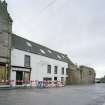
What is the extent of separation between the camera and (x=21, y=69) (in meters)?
35.2

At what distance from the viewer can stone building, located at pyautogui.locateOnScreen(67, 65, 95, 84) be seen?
5409 centimetres

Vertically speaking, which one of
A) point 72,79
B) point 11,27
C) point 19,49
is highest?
point 11,27

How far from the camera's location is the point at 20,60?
35.2 m

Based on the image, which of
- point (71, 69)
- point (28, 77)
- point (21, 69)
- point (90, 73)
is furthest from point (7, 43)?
point (90, 73)

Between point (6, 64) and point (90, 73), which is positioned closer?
point (6, 64)

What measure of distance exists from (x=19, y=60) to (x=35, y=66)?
4995 millimetres

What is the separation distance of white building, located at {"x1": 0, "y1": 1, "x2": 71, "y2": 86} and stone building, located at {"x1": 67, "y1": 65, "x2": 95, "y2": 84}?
7.77m

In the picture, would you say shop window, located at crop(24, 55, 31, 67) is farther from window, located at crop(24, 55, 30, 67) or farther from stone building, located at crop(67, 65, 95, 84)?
stone building, located at crop(67, 65, 95, 84)

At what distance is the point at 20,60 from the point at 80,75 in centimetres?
2632

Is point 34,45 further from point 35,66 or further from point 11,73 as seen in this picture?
point 11,73

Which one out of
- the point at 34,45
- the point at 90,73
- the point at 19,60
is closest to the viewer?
the point at 19,60

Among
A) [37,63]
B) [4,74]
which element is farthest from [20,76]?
[37,63]

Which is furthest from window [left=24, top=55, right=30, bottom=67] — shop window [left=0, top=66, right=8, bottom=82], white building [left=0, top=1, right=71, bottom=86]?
shop window [left=0, top=66, right=8, bottom=82]

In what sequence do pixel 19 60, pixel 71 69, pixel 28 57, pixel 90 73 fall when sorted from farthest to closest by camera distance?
pixel 90 73 → pixel 71 69 → pixel 28 57 → pixel 19 60
